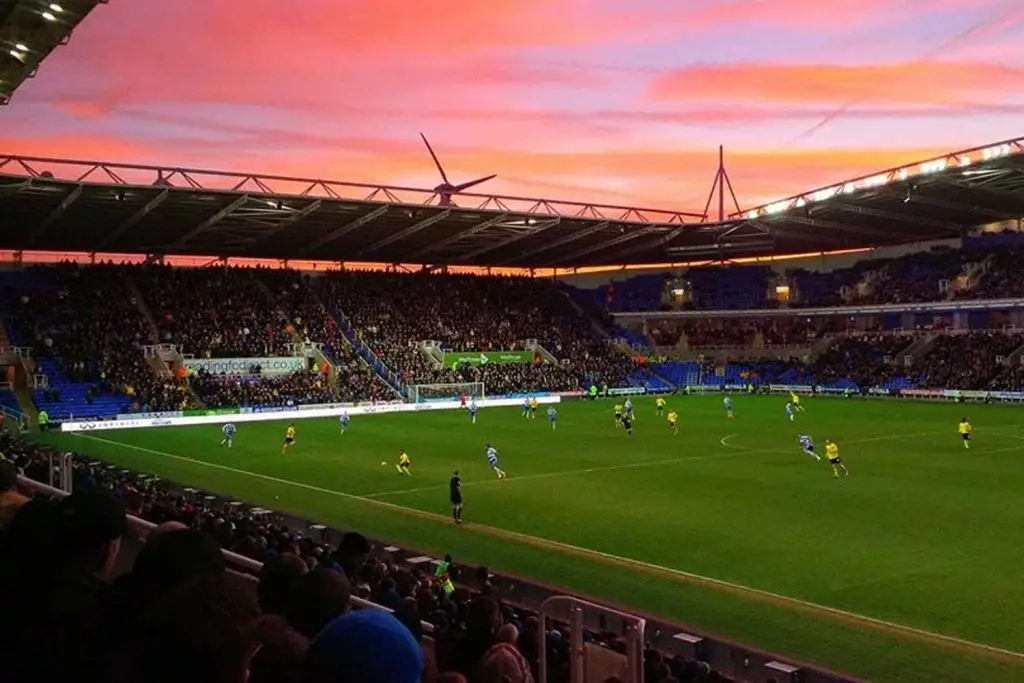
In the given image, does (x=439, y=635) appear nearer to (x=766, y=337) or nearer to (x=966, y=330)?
(x=966, y=330)

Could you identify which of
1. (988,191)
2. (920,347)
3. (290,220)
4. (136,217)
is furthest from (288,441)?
(920,347)

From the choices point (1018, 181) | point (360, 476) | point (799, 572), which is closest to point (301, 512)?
point (360, 476)

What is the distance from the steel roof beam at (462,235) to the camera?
5791 centimetres

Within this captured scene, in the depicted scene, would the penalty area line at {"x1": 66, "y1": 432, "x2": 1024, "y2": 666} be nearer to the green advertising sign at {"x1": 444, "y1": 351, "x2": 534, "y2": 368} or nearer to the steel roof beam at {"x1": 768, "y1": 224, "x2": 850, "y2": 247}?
the green advertising sign at {"x1": 444, "y1": 351, "x2": 534, "y2": 368}

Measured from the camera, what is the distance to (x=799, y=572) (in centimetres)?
1692

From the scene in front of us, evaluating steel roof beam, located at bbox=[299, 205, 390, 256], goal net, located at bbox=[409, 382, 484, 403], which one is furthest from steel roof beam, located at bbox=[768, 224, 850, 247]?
steel roof beam, located at bbox=[299, 205, 390, 256]

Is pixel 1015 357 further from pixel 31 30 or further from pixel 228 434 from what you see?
pixel 31 30

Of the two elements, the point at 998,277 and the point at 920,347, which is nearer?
the point at 998,277

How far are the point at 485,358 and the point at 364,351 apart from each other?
9.22 m

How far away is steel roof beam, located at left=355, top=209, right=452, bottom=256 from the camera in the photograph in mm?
56031

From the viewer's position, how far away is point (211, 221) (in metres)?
51.7

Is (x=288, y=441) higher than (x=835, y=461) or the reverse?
higher

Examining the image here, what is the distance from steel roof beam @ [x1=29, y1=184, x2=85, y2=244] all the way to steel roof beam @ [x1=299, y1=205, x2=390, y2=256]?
619 inches

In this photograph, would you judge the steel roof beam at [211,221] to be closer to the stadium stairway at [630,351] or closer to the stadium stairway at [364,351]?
the stadium stairway at [364,351]
